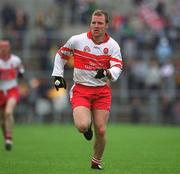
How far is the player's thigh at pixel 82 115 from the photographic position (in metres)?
12.2

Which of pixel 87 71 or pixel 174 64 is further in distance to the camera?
pixel 174 64

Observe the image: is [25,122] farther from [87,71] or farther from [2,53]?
[87,71]

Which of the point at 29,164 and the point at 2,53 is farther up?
the point at 2,53

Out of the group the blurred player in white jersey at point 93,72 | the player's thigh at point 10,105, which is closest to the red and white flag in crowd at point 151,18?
the player's thigh at point 10,105

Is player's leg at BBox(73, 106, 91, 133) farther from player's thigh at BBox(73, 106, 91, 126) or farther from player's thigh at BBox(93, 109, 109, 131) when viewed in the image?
player's thigh at BBox(93, 109, 109, 131)

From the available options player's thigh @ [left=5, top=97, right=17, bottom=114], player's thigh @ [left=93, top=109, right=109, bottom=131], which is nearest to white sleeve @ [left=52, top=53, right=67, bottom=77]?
player's thigh @ [left=93, top=109, right=109, bottom=131]

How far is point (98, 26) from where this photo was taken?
40.6 feet

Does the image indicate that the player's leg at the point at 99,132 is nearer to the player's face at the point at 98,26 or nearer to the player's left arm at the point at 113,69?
the player's left arm at the point at 113,69

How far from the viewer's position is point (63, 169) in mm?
12547

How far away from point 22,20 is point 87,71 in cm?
2076

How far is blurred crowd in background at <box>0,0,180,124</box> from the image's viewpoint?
31.6 m

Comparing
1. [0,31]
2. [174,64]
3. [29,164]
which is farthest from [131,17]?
[29,164]

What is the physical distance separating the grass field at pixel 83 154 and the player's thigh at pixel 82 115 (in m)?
0.79

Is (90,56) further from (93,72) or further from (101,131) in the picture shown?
(101,131)
